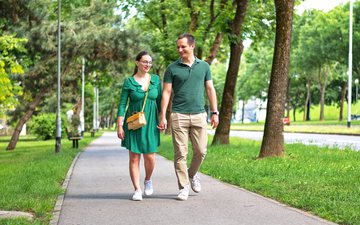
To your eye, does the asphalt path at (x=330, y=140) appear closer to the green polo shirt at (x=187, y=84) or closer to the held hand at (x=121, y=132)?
the green polo shirt at (x=187, y=84)

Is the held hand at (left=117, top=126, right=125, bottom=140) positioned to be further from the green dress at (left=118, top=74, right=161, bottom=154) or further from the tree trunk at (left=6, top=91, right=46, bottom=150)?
the tree trunk at (left=6, top=91, right=46, bottom=150)

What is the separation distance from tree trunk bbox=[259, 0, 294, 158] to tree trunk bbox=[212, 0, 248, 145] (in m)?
5.76

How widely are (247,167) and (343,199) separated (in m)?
5.04

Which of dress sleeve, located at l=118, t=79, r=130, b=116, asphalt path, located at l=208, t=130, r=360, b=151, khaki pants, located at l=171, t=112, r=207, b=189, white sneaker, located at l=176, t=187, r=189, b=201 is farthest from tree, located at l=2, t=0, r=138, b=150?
white sneaker, located at l=176, t=187, r=189, b=201

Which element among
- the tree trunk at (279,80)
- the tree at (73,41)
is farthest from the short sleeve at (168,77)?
the tree at (73,41)

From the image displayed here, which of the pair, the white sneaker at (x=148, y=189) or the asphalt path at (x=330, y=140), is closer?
the white sneaker at (x=148, y=189)

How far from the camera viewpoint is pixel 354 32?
175ft

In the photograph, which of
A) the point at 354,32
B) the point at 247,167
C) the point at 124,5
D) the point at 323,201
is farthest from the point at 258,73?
the point at 323,201

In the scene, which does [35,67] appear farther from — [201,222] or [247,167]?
[201,222]

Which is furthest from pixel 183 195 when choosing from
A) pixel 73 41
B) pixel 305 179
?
pixel 73 41

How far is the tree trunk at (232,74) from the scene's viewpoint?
21.9 m

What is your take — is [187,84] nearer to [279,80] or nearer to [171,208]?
[171,208]

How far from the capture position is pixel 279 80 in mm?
15500

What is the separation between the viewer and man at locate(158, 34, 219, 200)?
8.55m
